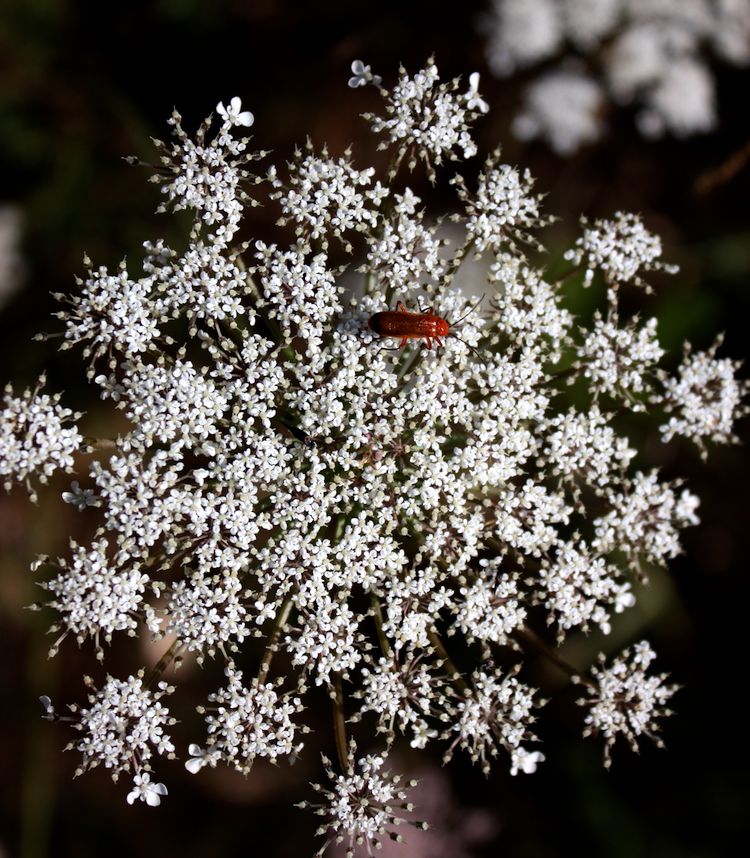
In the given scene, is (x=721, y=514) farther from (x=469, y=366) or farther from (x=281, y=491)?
(x=281, y=491)

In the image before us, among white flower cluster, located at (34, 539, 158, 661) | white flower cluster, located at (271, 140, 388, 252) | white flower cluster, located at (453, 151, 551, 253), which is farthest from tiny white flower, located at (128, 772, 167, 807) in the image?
white flower cluster, located at (453, 151, 551, 253)

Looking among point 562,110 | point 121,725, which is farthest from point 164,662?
point 562,110

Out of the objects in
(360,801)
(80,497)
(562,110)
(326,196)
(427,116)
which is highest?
(562,110)

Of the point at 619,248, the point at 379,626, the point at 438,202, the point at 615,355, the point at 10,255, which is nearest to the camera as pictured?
the point at 379,626

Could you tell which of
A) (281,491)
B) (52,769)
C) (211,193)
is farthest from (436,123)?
(52,769)

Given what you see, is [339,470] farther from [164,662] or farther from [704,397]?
[704,397]
